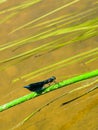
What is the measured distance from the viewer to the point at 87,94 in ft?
9.53

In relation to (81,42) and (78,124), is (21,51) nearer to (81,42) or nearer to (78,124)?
(81,42)

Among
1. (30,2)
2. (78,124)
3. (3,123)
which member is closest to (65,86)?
(78,124)

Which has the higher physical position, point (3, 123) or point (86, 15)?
point (86, 15)

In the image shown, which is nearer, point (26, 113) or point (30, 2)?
point (26, 113)

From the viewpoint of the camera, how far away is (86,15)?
12.7ft

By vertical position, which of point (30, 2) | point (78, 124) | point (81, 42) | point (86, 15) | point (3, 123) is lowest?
point (78, 124)

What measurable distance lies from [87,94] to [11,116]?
0.78 metres

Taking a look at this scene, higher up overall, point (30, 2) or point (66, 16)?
point (30, 2)

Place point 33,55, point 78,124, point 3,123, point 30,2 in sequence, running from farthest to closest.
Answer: point 30,2 → point 33,55 → point 3,123 → point 78,124

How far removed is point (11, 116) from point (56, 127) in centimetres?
49

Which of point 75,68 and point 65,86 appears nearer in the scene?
point 65,86

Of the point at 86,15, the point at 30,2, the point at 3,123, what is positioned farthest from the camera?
the point at 30,2

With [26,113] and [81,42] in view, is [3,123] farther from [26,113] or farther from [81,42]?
[81,42]

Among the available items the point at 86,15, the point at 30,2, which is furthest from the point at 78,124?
the point at 30,2
